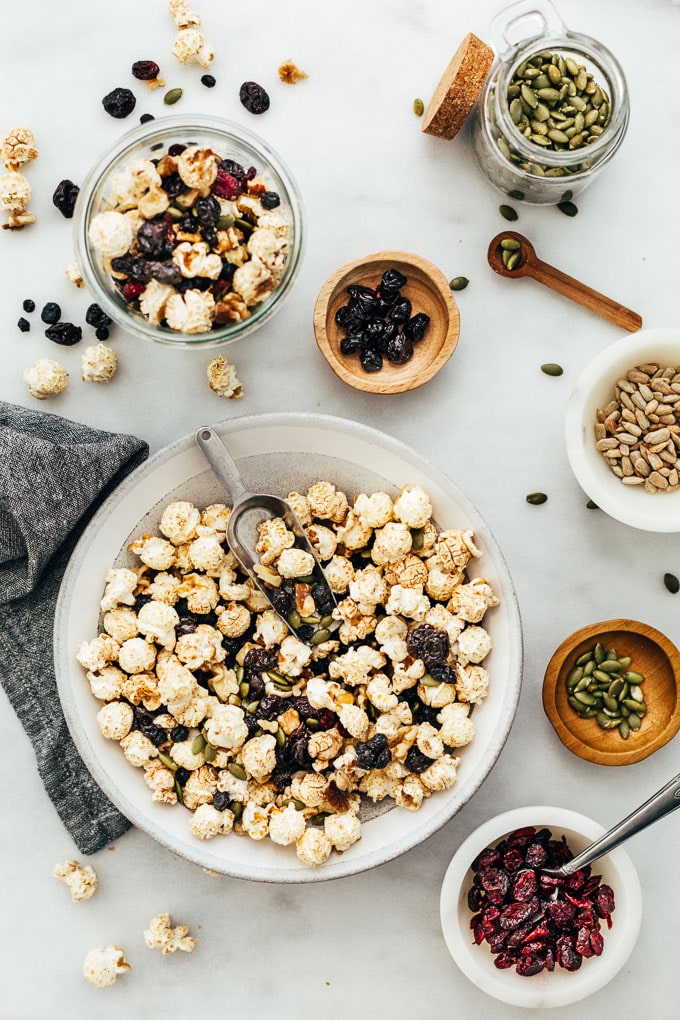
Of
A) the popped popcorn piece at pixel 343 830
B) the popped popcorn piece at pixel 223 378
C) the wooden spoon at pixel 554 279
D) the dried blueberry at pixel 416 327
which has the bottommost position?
the popped popcorn piece at pixel 343 830

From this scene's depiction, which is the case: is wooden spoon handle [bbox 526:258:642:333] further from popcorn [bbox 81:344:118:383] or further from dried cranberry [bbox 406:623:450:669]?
popcorn [bbox 81:344:118:383]

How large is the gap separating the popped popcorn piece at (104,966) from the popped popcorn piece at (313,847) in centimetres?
49

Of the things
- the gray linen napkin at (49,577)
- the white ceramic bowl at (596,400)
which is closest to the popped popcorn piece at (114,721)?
the gray linen napkin at (49,577)

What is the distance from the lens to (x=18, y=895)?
168 centimetres

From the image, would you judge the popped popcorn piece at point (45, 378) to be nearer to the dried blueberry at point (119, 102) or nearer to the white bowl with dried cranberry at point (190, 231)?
the white bowl with dried cranberry at point (190, 231)

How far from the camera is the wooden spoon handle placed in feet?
5.42

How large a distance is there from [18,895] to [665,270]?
1.79m

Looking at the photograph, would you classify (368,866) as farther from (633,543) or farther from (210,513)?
(633,543)

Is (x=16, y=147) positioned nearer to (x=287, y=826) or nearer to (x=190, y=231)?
(x=190, y=231)

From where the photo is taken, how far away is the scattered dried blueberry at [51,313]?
164 centimetres

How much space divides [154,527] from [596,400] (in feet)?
2.80

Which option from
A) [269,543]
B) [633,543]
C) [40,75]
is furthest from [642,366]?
[40,75]

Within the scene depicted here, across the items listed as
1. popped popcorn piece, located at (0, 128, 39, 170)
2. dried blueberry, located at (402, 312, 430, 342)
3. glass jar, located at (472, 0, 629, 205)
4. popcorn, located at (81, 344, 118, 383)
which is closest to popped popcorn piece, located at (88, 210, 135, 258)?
popcorn, located at (81, 344, 118, 383)

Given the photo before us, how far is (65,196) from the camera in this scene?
1.62m
